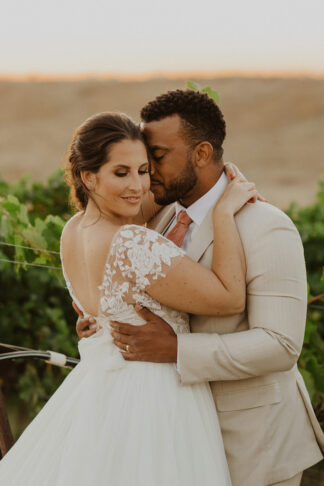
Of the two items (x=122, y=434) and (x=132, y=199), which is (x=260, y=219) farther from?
(x=122, y=434)

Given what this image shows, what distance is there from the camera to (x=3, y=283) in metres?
5.61

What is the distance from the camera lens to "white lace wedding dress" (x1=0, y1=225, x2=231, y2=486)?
2.73 m

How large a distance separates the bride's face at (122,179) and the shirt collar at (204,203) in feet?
1.01

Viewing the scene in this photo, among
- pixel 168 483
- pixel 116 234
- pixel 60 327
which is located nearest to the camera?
pixel 168 483

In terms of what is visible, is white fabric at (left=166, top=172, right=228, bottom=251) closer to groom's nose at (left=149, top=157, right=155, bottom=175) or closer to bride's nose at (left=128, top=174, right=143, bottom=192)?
groom's nose at (left=149, top=157, right=155, bottom=175)

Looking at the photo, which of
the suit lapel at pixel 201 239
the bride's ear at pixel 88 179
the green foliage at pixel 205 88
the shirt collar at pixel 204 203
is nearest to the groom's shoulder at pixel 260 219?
the suit lapel at pixel 201 239

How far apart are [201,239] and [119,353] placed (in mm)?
605

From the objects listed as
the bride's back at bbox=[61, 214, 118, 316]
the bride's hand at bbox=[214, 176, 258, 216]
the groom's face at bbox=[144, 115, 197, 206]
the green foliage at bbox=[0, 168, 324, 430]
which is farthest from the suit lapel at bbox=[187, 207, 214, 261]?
the green foliage at bbox=[0, 168, 324, 430]

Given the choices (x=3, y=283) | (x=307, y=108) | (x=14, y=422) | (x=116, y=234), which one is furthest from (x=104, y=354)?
(x=307, y=108)

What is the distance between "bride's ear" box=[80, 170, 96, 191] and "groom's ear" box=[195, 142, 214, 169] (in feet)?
1.62

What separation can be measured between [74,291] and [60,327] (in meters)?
2.26

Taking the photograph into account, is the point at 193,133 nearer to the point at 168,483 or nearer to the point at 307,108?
the point at 168,483

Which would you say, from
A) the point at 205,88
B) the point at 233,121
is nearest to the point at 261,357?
the point at 205,88

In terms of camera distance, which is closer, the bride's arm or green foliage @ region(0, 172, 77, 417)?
the bride's arm
